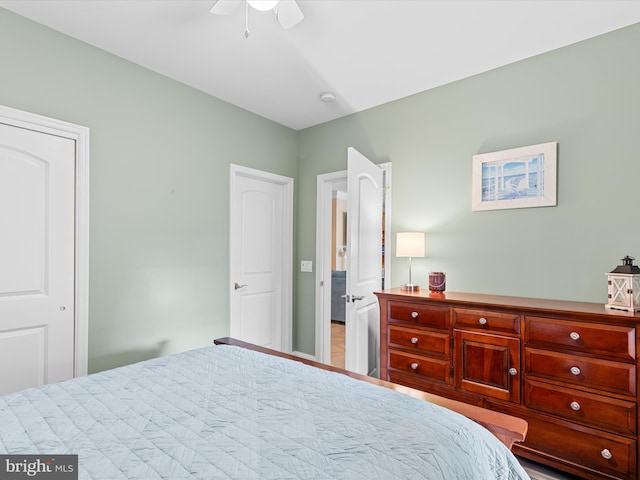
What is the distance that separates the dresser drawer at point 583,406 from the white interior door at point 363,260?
1257 mm

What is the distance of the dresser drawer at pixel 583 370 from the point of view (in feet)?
5.64

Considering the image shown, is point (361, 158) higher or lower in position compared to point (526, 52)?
lower

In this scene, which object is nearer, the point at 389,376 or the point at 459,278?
the point at 389,376

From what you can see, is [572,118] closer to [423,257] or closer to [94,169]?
[423,257]

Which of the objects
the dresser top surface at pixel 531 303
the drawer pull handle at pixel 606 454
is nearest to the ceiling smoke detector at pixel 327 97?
the dresser top surface at pixel 531 303

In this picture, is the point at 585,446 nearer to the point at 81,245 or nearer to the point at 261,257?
the point at 261,257

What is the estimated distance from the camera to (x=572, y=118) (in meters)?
2.31

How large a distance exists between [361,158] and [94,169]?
1.98m

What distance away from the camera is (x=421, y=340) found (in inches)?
95.0

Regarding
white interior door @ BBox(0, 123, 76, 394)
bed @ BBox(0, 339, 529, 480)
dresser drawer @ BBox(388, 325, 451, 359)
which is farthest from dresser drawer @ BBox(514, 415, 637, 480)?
white interior door @ BBox(0, 123, 76, 394)

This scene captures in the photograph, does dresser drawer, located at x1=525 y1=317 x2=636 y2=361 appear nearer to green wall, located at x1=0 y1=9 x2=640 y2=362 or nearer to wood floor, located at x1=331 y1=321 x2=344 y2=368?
green wall, located at x1=0 y1=9 x2=640 y2=362

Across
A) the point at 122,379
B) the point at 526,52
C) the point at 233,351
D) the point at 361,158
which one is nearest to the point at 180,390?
the point at 122,379

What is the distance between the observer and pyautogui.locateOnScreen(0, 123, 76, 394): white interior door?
80.0 inches

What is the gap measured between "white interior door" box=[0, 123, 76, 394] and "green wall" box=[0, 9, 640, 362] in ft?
0.50
